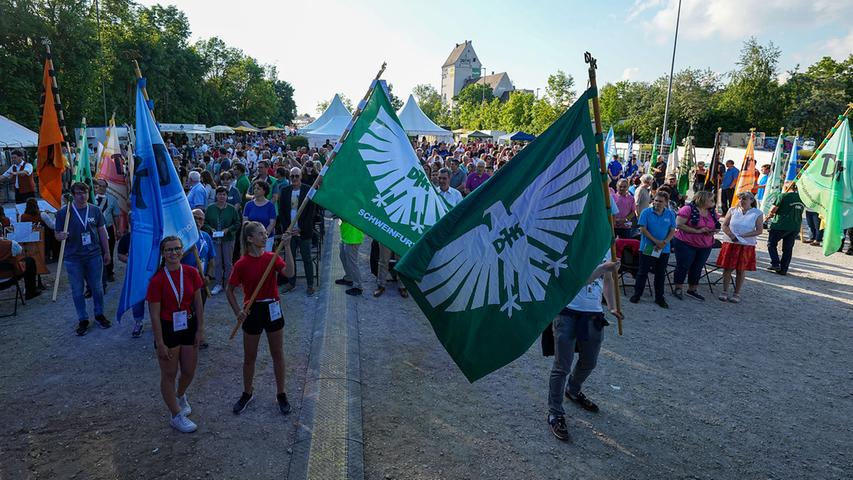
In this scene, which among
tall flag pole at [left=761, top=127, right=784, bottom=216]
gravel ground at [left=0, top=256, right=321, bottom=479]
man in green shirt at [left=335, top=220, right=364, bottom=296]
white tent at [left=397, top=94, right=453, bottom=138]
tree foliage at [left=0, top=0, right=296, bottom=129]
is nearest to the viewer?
gravel ground at [left=0, top=256, right=321, bottom=479]

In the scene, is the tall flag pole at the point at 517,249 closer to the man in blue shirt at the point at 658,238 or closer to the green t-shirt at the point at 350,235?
the green t-shirt at the point at 350,235

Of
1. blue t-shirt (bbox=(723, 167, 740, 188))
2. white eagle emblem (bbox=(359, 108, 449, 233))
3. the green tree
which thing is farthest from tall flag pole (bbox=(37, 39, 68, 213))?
the green tree

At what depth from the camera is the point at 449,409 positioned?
4836 mm

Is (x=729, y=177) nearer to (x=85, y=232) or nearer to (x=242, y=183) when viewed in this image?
(x=242, y=183)

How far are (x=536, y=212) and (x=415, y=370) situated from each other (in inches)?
108

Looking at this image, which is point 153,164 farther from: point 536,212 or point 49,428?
point 536,212

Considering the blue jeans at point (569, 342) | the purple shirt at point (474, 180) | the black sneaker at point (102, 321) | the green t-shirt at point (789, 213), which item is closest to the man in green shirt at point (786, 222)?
the green t-shirt at point (789, 213)

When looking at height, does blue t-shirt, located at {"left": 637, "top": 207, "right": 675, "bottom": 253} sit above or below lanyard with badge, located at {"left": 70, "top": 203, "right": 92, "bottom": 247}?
above

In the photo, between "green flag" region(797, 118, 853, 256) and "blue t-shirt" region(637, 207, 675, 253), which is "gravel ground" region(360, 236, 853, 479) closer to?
"blue t-shirt" region(637, 207, 675, 253)

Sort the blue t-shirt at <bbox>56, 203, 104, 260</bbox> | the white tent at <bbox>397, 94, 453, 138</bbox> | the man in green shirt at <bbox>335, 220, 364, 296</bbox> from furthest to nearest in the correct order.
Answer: the white tent at <bbox>397, 94, 453, 138</bbox> → the man in green shirt at <bbox>335, 220, 364, 296</bbox> → the blue t-shirt at <bbox>56, 203, 104, 260</bbox>

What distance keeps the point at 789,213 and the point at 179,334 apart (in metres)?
11.4

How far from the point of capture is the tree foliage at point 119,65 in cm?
2500

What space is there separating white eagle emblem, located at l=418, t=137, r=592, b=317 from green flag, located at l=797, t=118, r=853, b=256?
23.3 ft

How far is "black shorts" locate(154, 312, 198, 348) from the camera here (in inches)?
165
